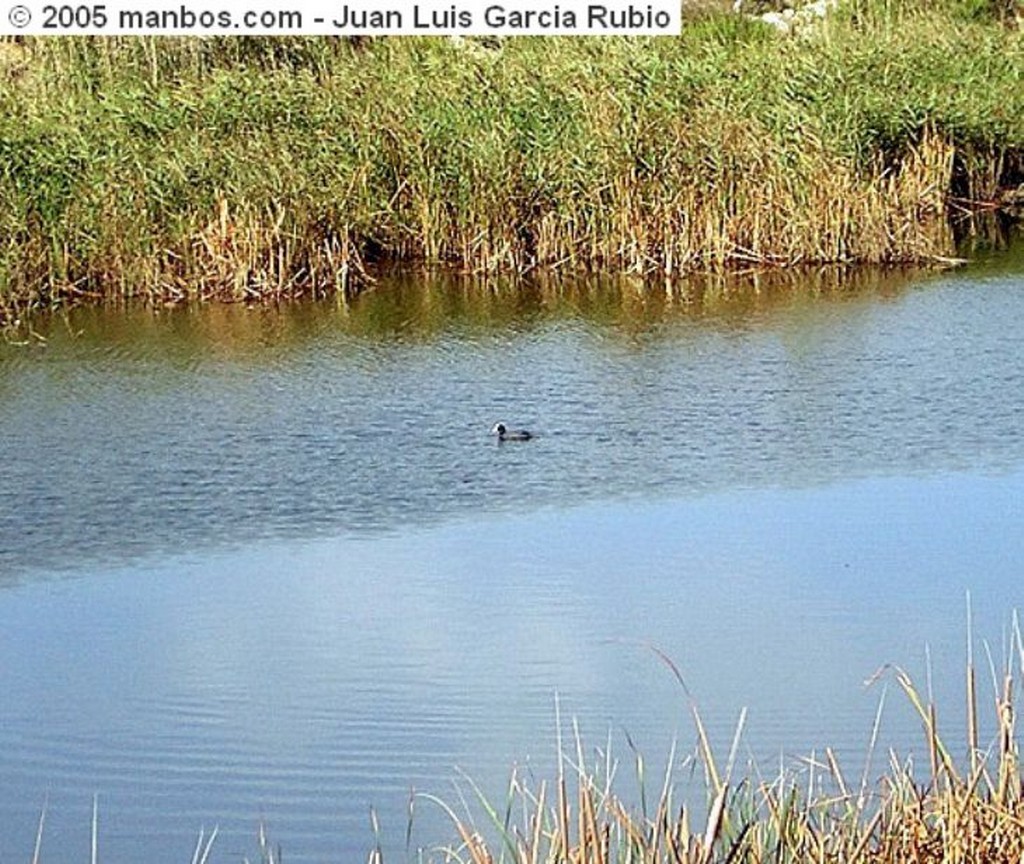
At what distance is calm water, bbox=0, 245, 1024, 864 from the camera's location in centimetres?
470

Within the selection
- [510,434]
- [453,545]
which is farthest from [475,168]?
[453,545]

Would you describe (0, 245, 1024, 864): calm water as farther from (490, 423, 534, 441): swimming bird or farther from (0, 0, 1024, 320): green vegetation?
(0, 0, 1024, 320): green vegetation

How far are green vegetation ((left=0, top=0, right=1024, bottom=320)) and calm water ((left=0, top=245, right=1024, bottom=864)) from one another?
692 mm

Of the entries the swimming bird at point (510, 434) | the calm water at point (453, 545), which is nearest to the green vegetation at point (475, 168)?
the calm water at point (453, 545)

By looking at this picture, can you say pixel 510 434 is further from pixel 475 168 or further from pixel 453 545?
pixel 475 168

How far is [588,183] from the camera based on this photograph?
12406 millimetres

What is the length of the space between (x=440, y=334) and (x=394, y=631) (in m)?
5.20

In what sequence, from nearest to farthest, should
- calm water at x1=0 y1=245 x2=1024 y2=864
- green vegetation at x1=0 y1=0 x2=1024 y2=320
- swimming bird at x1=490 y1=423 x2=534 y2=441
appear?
calm water at x1=0 y1=245 x2=1024 y2=864, swimming bird at x1=490 y1=423 x2=534 y2=441, green vegetation at x1=0 y1=0 x2=1024 y2=320

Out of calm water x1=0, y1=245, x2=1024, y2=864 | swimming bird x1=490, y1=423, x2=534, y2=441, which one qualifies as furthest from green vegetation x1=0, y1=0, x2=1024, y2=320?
swimming bird x1=490, y1=423, x2=534, y2=441

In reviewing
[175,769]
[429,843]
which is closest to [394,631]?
[175,769]

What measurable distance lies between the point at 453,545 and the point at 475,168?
608 centimetres

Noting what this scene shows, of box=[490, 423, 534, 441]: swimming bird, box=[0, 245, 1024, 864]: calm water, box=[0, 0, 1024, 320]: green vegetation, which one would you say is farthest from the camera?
box=[0, 0, 1024, 320]: green vegetation

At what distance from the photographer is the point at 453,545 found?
669cm

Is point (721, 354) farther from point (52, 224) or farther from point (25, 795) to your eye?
point (25, 795)
